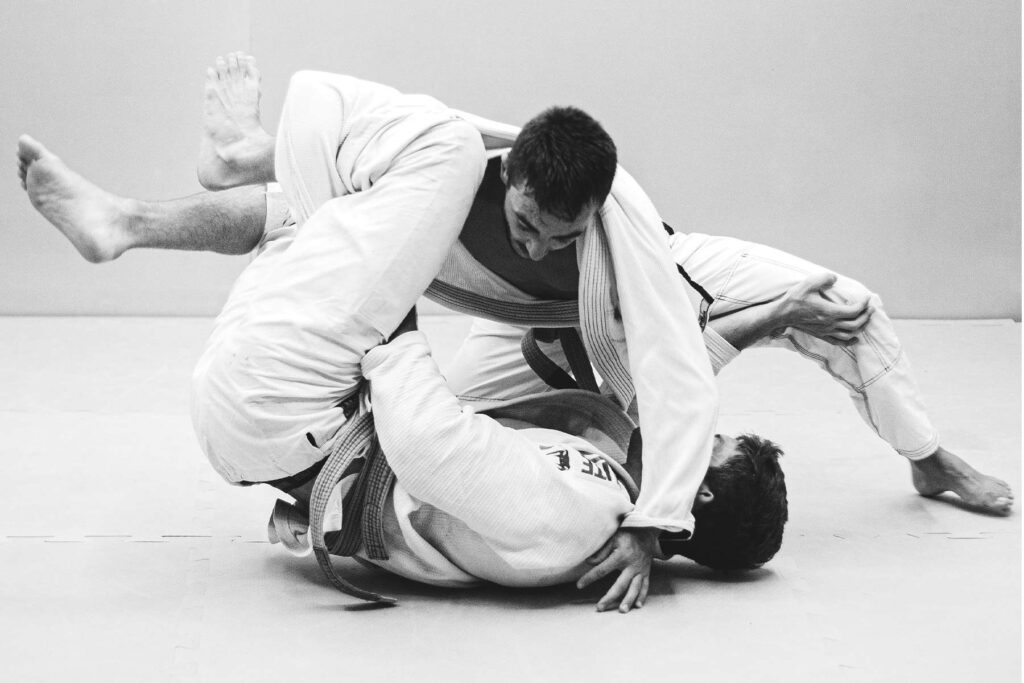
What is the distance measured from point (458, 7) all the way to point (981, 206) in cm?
265

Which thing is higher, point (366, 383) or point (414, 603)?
point (366, 383)

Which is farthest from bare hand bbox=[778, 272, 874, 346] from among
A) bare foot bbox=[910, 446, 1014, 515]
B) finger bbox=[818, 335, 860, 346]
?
bare foot bbox=[910, 446, 1014, 515]

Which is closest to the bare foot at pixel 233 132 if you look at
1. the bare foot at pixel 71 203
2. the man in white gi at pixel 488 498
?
the bare foot at pixel 71 203

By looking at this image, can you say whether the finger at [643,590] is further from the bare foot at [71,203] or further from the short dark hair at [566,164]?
the bare foot at [71,203]

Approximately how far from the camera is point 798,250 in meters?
5.61

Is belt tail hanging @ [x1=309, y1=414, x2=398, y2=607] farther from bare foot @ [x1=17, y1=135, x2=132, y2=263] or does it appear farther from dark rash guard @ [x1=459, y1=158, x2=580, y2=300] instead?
bare foot @ [x1=17, y1=135, x2=132, y2=263]

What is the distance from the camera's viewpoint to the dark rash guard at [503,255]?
248 cm

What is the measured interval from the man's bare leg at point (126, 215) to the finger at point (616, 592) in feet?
4.69

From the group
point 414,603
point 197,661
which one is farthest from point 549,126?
point 197,661

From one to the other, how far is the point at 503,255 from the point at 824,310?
873 millimetres

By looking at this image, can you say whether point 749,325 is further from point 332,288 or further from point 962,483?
point 332,288

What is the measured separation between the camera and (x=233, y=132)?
286 centimetres

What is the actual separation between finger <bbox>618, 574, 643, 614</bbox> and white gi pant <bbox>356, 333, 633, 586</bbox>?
10 centimetres

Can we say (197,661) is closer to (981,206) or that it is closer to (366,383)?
(366,383)
